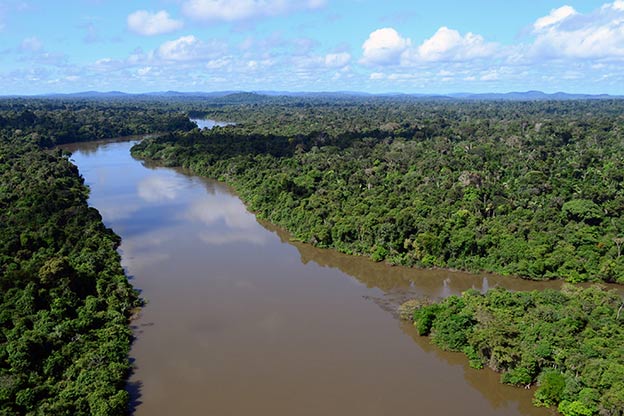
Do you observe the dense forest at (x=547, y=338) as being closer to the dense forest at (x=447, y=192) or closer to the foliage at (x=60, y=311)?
the dense forest at (x=447, y=192)

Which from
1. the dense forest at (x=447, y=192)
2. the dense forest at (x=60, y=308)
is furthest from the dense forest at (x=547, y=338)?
the dense forest at (x=60, y=308)

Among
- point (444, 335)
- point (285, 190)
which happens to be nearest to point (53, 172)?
point (285, 190)

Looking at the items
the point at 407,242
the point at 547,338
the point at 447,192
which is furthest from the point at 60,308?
the point at 447,192

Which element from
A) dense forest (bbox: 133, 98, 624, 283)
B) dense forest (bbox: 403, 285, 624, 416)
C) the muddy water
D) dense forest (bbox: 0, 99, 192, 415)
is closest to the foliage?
dense forest (bbox: 0, 99, 192, 415)

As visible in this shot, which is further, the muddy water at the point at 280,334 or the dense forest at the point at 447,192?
the dense forest at the point at 447,192

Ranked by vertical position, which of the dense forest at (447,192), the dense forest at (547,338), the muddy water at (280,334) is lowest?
the muddy water at (280,334)

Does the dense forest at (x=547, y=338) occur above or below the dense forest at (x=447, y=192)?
below

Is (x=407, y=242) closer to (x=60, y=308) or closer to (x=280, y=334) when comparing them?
(x=280, y=334)

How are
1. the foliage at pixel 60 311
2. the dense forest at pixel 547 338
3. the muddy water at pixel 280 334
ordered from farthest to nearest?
the muddy water at pixel 280 334
the foliage at pixel 60 311
the dense forest at pixel 547 338
